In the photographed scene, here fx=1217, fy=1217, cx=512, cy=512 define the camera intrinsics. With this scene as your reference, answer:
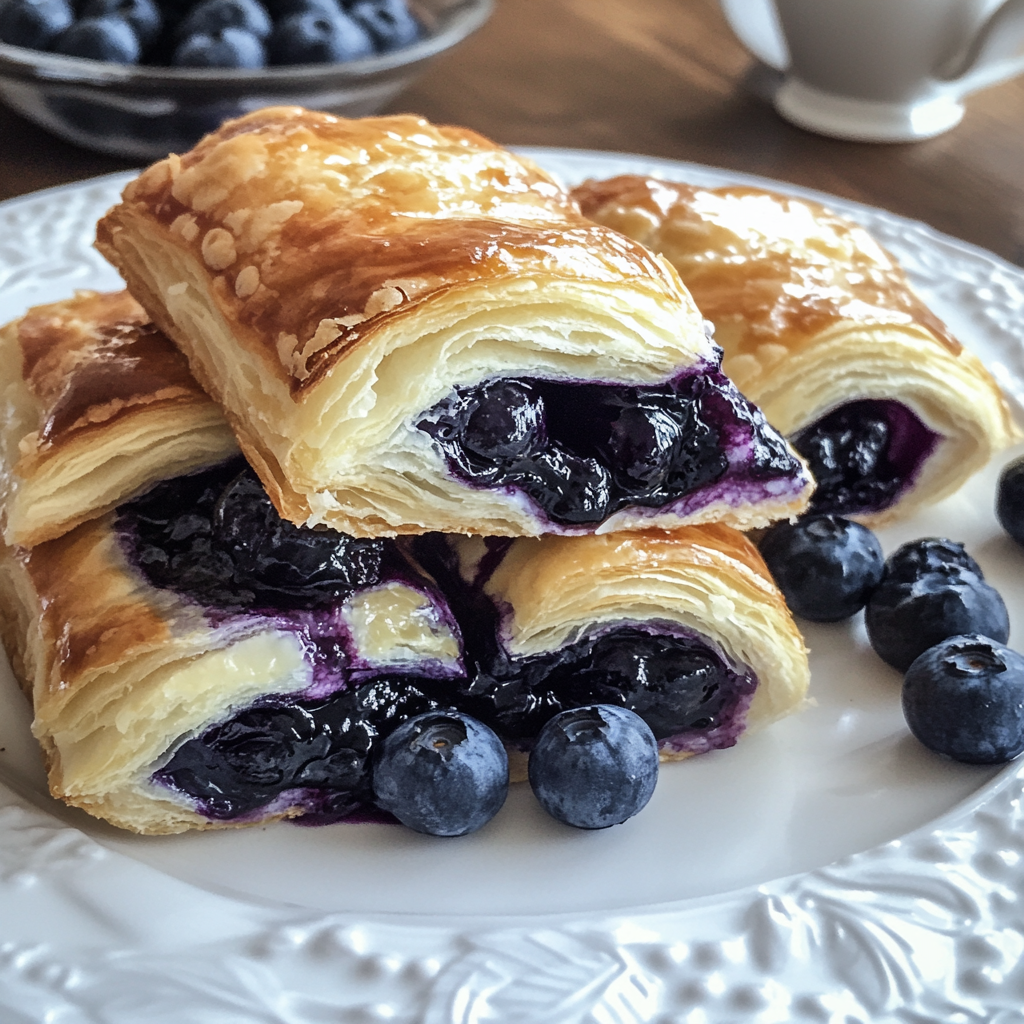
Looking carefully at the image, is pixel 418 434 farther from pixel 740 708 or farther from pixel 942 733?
pixel 942 733

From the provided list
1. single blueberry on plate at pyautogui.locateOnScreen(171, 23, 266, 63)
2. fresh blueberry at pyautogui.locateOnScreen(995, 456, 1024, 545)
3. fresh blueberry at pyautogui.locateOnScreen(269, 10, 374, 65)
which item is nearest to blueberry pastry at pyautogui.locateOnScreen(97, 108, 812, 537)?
fresh blueberry at pyautogui.locateOnScreen(995, 456, 1024, 545)

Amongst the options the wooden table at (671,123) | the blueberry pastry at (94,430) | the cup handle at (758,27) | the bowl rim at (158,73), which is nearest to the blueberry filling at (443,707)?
the blueberry pastry at (94,430)

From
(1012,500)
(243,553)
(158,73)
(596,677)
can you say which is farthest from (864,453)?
(158,73)

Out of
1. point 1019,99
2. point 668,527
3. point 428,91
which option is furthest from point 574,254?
point 1019,99

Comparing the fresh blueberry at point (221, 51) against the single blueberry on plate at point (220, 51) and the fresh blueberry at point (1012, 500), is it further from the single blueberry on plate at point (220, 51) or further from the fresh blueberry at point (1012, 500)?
the fresh blueberry at point (1012, 500)

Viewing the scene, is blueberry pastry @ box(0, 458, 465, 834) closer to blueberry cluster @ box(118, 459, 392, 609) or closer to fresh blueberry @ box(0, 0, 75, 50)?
blueberry cluster @ box(118, 459, 392, 609)

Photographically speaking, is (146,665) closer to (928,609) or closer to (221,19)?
(928,609)

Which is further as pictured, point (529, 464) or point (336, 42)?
point (336, 42)
